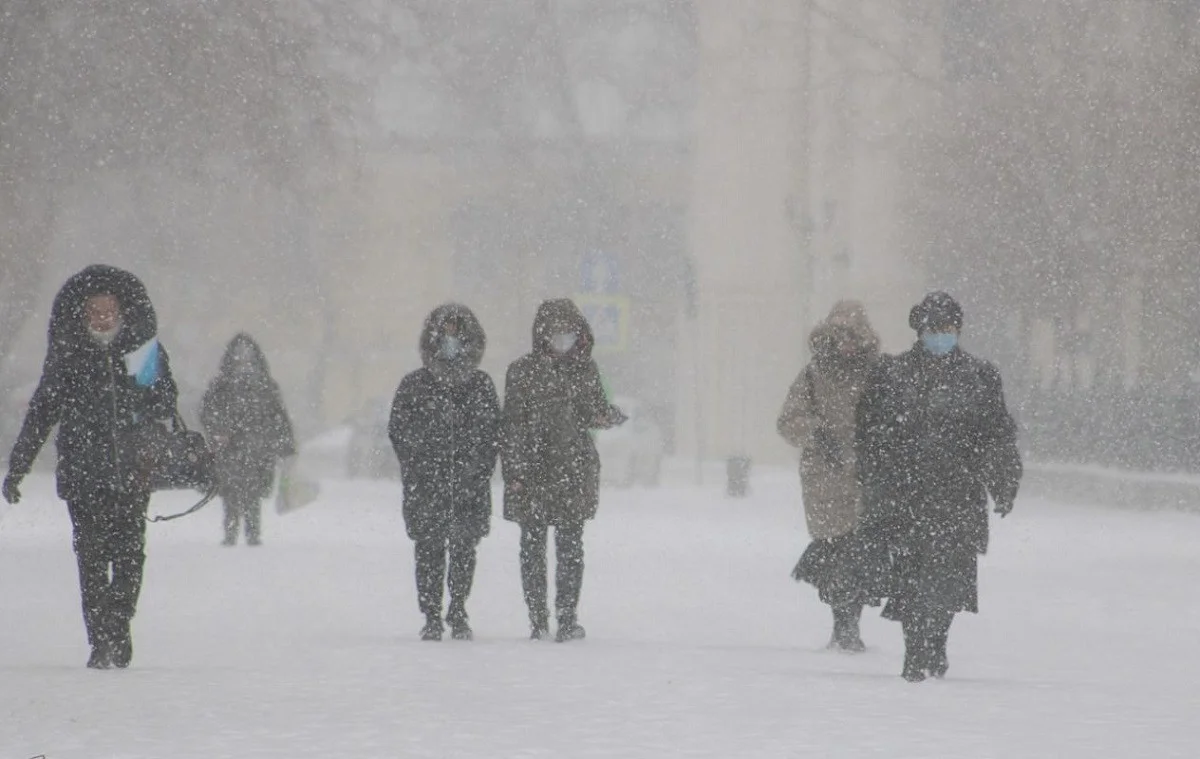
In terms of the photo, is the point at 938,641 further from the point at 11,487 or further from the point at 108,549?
the point at 11,487

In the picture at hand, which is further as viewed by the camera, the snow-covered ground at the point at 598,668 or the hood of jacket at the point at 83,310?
the hood of jacket at the point at 83,310

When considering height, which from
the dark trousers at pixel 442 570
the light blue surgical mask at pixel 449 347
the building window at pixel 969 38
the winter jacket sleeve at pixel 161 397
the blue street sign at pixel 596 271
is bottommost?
the dark trousers at pixel 442 570

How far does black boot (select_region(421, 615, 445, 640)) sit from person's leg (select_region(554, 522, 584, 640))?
0.58 metres

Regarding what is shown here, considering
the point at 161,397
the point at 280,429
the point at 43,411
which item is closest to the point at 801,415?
the point at 161,397

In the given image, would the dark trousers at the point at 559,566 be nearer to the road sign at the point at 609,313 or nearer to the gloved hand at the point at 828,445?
the gloved hand at the point at 828,445

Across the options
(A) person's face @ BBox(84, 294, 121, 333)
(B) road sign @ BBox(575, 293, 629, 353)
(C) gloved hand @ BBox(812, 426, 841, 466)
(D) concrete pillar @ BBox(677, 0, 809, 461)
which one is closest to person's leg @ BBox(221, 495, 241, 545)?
(C) gloved hand @ BBox(812, 426, 841, 466)

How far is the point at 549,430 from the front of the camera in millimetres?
11391

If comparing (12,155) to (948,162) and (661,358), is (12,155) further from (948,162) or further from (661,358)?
(661,358)

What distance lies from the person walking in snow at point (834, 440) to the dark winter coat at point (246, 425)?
26.3 ft

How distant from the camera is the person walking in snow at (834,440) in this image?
11375mm

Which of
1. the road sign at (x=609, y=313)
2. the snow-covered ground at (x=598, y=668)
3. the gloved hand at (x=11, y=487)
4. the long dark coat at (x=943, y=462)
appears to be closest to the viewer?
the snow-covered ground at (x=598, y=668)

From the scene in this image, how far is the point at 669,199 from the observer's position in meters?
54.0

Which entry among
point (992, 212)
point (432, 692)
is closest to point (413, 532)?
point (432, 692)

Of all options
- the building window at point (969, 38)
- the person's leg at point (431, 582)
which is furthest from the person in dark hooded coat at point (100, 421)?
the building window at point (969, 38)
